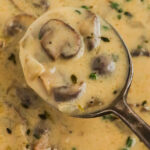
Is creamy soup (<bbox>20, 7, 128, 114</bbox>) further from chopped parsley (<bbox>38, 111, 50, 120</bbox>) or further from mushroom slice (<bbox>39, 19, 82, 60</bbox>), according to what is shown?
chopped parsley (<bbox>38, 111, 50, 120</bbox>)

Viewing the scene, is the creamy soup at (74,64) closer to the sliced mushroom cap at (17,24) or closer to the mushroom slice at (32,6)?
the sliced mushroom cap at (17,24)

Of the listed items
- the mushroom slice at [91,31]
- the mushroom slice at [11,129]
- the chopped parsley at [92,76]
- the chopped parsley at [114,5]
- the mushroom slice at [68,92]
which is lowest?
the mushroom slice at [11,129]

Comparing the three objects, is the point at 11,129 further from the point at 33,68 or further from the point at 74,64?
the point at 74,64

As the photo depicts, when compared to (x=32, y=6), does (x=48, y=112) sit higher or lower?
lower

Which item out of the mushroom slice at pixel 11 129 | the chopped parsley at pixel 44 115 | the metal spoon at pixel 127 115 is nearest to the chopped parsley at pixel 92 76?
the metal spoon at pixel 127 115

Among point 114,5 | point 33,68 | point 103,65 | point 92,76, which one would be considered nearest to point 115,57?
point 103,65

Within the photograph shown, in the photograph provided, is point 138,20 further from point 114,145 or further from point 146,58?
point 114,145
